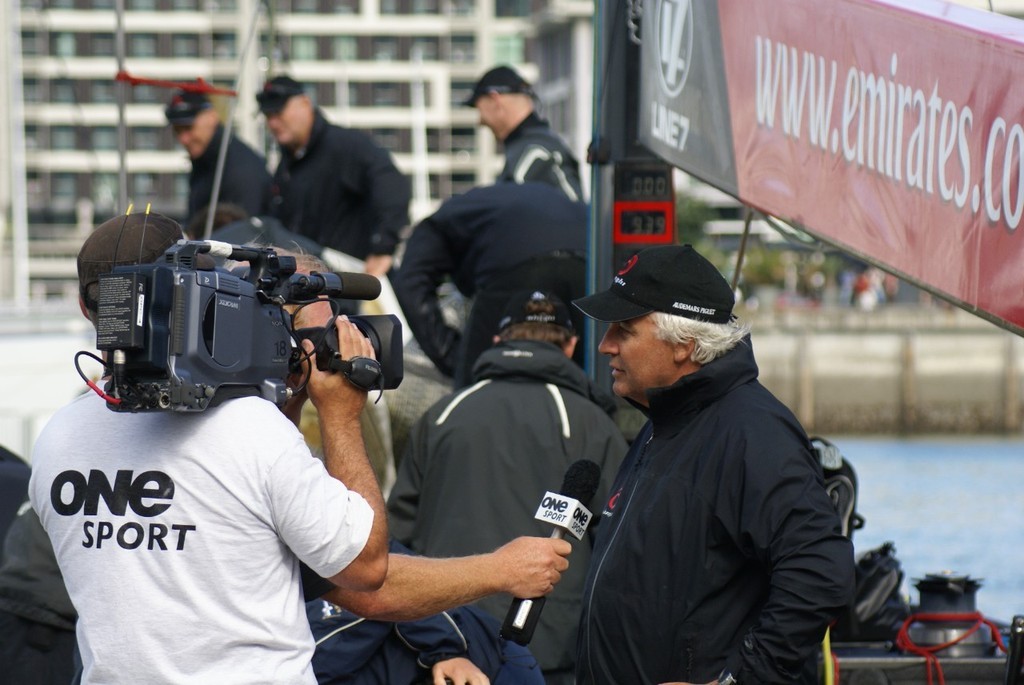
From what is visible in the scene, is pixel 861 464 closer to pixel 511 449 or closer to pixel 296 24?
pixel 511 449

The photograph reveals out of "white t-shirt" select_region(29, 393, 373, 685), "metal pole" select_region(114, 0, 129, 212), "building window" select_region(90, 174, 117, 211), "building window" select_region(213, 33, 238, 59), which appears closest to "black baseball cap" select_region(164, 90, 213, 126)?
"metal pole" select_region(114, 0, 129, 212)

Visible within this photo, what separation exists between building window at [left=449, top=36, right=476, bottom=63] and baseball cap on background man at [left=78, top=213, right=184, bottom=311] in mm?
93452

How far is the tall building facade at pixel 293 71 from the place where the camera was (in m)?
89.6

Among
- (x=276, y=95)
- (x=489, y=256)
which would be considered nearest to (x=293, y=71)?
(x=276, y=95)

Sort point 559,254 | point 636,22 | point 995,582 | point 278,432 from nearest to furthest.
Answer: point 278,432 → point 636,22 → point 559,254 → point 995,582

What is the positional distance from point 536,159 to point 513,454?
2.50 metres

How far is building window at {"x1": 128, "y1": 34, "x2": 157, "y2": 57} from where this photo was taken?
301 ft

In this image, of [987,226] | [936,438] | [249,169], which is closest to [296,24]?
[936,438]

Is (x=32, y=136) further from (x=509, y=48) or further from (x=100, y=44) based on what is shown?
(x=509, y=48)

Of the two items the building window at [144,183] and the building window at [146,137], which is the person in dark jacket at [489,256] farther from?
the building window at [146,137]

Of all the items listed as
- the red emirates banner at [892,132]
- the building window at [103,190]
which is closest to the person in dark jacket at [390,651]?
the red emirates banner at [892,132]

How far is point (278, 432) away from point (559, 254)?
3786mm

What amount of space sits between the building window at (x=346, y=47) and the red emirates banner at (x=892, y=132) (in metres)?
91.3

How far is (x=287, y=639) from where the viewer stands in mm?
3102
